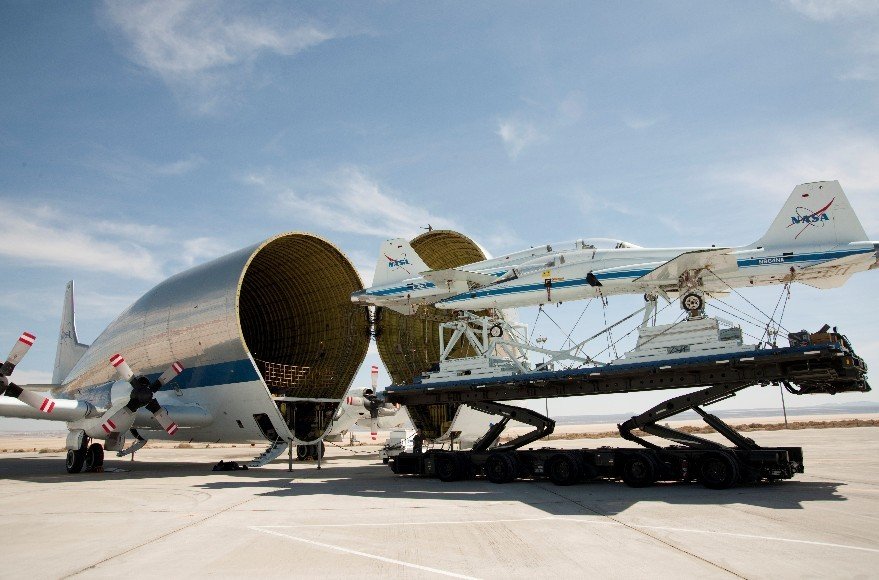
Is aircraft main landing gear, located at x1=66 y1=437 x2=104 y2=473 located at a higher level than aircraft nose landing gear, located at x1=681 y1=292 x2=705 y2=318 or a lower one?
lower

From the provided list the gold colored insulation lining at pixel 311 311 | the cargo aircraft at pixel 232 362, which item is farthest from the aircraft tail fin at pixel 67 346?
the gold colored insulation lining at pixel 311 311

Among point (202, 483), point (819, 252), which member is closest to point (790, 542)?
point (819, 252)

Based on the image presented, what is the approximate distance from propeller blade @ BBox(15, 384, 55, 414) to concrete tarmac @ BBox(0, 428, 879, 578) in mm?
4099

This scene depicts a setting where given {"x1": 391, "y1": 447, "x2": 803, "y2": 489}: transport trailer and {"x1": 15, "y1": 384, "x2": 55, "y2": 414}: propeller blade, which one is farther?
{"x1": 15, "y1": 384, "x2": 55, "y2": 414}: propeller blade

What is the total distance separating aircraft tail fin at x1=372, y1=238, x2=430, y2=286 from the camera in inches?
1096

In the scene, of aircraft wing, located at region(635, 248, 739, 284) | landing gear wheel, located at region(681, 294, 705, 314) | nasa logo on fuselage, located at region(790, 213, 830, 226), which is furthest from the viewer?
landing gear wheel, located at region(681, 294, 705, 314)

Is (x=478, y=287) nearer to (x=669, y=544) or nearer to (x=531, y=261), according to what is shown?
(x=531, y=261)

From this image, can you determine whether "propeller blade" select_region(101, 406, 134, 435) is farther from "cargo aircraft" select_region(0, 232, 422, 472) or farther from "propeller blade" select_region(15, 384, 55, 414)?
"propeller blade" select_region(15, 384, 55, 414)

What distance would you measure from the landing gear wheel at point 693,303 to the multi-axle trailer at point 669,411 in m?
2.27

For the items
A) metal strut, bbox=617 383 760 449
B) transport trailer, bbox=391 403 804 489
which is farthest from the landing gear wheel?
transport trailer, bbox=391 403 804 489

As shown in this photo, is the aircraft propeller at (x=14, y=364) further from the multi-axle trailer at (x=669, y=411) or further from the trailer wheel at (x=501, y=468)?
the trailer wheel at (x=501, y=468)

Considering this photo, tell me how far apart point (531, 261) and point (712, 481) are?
10.1 metres

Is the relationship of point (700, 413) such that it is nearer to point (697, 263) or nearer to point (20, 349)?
point (697, 263)

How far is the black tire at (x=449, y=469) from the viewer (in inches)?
934
